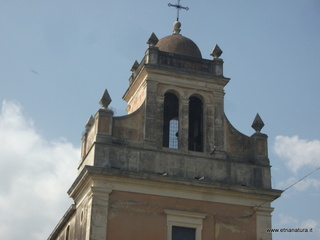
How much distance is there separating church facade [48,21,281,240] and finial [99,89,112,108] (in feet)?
0.12

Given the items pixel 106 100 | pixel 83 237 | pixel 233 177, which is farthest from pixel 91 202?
pixel 233 177

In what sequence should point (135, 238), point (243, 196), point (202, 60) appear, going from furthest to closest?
point (202, 60) < point (243, 196) < point (135, 238)

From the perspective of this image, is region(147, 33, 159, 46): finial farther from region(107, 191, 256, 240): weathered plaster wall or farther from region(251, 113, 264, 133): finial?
region(107, 191, 256, 240): weathered plaster wall

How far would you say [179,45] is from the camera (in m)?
26.0

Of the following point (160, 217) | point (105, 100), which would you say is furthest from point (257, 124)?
point (105, 100)

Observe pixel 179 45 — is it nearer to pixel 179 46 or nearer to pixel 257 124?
pixel 179 46

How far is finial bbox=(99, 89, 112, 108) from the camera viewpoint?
2350 centimetres

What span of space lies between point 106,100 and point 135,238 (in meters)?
4.96

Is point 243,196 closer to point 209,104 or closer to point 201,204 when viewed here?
point 201,204

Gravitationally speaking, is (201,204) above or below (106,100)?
below

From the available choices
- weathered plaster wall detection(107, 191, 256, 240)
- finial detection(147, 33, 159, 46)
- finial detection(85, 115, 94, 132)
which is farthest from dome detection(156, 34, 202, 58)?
weathered plaster wall detection(107, 191, 256, 240)

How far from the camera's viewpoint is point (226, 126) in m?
24.6

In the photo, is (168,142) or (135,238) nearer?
(135,238)

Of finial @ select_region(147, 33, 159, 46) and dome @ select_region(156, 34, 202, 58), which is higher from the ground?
dome @ select_region(156, 34, 202, 58)
